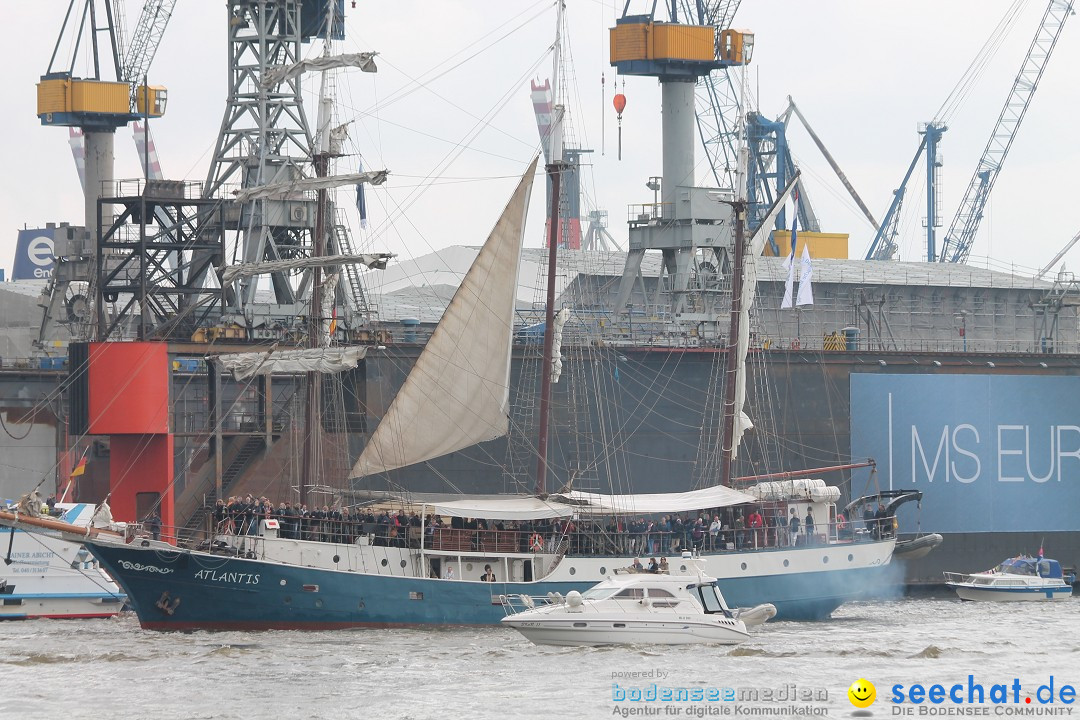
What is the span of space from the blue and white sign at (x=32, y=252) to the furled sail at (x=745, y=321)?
7472cm

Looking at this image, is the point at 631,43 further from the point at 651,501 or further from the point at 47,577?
the point at 47,577

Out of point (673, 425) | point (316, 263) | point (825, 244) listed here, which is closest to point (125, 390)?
point (316, 263)

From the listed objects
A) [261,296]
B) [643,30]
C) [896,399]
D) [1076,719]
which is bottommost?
[1076,719]

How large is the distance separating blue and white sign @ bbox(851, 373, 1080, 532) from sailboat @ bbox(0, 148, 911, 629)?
38.8 ft

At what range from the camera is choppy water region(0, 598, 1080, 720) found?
37906 mm

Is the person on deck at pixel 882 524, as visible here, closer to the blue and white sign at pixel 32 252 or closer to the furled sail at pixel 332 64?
the furled sail at pixel 332 64

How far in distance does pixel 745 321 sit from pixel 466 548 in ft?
42.4

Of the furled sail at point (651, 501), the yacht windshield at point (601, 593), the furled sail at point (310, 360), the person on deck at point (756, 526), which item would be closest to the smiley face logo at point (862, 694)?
the yacht windshield at point (601, 593)

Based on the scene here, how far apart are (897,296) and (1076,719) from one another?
215 ft

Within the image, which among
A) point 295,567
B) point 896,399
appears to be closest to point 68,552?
point 295,567

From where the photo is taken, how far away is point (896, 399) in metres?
70.6

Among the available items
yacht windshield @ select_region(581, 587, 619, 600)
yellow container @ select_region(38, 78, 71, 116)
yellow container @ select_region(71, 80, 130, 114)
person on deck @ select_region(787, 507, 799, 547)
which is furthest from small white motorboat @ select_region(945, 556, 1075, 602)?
yellow container @ select_region(38, 78, 71, 116)

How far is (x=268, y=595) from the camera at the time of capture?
169 feet

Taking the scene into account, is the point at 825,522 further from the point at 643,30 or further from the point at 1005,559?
the point at 643,30
